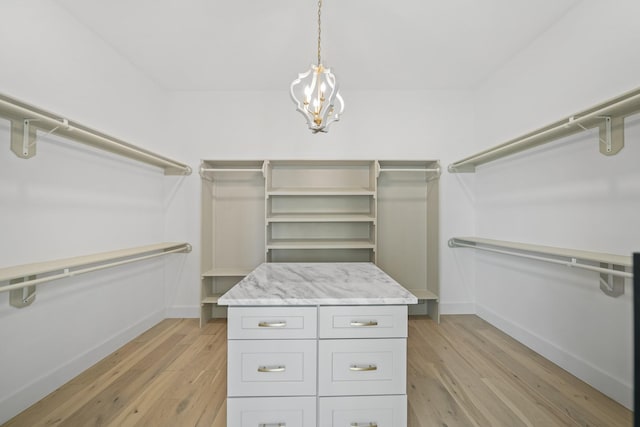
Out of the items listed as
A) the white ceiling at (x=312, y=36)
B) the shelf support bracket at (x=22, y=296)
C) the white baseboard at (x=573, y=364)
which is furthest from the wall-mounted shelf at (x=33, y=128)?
the white baseboard at (x=573, y=364)

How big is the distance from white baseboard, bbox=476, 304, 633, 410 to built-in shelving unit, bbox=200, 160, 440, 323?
0.75 m

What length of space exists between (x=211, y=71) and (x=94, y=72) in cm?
100

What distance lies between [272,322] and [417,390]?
1244 mm

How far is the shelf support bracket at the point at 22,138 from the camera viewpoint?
1.62 metres

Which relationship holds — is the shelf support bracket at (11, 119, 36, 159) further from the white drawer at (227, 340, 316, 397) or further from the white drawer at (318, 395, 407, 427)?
the white drawer at (318, 395, 407, 427)

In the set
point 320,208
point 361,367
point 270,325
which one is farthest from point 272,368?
point 320,208

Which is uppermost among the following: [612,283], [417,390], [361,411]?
[612,283]

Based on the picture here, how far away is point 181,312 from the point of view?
3271 millimetres

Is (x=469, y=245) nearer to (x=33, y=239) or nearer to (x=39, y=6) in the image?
(x=33, y=239)

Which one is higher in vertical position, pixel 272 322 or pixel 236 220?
pixel 236 220

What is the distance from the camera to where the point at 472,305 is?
334 centimetres

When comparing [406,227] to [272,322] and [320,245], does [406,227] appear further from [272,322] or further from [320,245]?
[272,322]

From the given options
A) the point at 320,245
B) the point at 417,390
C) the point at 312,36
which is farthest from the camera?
the point at 320,245

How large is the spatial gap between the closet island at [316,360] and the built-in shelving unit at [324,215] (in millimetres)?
1877
